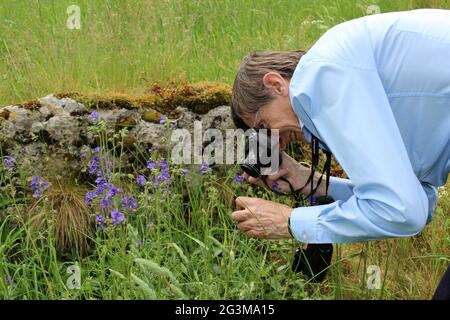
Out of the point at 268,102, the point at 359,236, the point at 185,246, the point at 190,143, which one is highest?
the point at 268,102

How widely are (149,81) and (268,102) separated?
2.25 meters

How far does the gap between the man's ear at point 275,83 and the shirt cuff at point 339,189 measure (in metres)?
0.57

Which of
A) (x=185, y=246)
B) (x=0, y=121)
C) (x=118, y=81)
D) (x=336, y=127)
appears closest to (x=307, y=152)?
(x=185, y=246)

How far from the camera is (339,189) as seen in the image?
292 cm

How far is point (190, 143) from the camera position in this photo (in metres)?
3.92

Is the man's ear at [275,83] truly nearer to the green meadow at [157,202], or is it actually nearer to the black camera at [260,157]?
the black camera at [260,157]

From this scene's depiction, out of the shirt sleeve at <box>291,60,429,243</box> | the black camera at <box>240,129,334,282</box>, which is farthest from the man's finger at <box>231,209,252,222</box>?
the shirt sleeve at <box>291,60,429,243</box>

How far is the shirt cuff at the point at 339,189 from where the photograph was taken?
9.57 ft

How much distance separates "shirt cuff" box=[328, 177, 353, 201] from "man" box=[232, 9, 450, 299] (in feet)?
1.34

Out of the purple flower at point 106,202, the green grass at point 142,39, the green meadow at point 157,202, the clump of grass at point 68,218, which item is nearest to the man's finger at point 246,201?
the green meadow at point 157,202

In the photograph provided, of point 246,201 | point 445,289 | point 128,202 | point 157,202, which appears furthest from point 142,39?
point 445,289

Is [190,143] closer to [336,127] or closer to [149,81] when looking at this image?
[149,81]

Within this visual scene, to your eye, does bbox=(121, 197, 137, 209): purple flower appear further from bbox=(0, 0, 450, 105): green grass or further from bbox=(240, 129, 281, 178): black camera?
bbox=(0, 0, 450, 105): green grass

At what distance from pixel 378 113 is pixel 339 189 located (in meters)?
0.81
